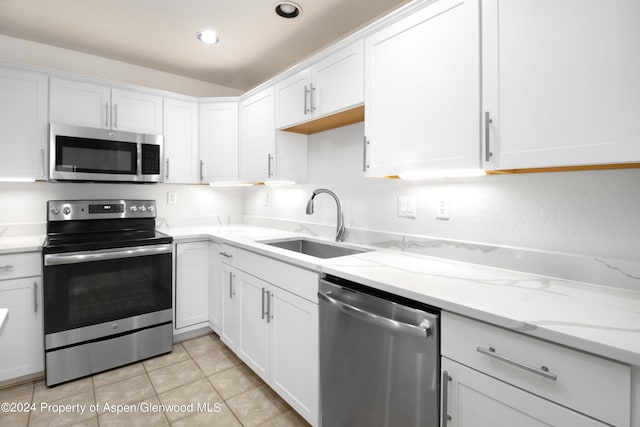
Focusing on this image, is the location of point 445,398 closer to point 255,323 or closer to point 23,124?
point 255,323

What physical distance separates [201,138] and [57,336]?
184 cm

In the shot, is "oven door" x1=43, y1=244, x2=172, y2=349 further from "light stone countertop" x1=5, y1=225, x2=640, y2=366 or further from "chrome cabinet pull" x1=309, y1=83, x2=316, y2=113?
"chrome cabinet pull" x1=309, y1=83, x2=316, y2=113

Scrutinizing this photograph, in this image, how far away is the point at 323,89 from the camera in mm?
1924

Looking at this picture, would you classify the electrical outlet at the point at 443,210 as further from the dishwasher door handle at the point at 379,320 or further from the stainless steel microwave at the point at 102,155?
the stainless steel microwave at the point at 102,155

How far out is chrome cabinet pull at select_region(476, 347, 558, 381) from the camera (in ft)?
2.61

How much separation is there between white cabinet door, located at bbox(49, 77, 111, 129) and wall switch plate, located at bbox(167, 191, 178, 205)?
0.78 metres

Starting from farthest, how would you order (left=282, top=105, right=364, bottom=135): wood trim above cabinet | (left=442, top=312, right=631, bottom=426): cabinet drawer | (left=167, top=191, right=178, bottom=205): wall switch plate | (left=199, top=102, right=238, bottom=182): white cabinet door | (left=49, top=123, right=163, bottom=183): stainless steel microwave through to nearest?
(left=167, top=191, right=178, bottom=205): wall switch plate < (left=199, top=102, right=238, bottom=182): white cabinet door < (left=49, top=123, right=163, bottom=183): stainless steel microwave < (left=282, top=105, right=364, bottom=135): wood trim above cabinet < (left=442, top=312, right=631, bottom=426): cabinet drawer

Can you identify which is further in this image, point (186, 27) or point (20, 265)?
point (186, 27)

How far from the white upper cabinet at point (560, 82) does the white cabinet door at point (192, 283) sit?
7.32 ft

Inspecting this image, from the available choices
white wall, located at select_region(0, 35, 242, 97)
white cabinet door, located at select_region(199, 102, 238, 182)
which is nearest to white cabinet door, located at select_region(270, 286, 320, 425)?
white cabinet door, located at select_region(199, 102, 238, 182)

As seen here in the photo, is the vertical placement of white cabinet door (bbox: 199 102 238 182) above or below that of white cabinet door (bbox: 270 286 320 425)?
above

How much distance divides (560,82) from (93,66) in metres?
3.29

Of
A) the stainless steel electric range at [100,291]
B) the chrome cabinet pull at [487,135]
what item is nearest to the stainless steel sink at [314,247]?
the stainless steel electric range at [100,291]

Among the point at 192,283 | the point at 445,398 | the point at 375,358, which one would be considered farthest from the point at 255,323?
the point at 445,398
